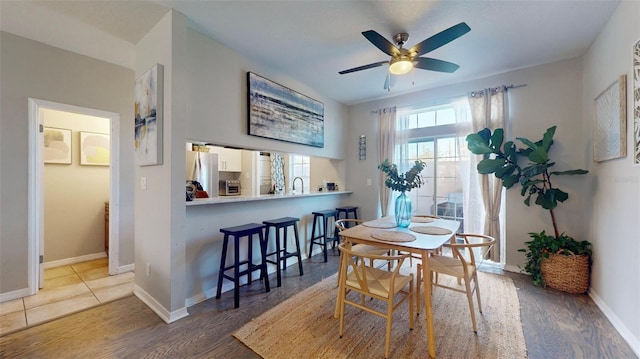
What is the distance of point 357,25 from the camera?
240 centimetres

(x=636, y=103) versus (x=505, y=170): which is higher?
(x=636, y=103)

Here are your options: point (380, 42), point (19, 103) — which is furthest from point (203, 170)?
point (380, 42)

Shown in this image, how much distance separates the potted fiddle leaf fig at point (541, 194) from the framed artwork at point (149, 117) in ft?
11.6

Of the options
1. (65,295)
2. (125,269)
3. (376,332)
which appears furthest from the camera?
(125,269)

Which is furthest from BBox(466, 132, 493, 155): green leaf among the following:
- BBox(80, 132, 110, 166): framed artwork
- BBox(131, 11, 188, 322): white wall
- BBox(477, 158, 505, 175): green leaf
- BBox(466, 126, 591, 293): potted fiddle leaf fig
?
BBox(80, 132, 110, 166): framed artwork

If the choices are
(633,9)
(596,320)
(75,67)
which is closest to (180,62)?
(75,67)

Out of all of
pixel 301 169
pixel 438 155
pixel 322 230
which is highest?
pixel 438 155

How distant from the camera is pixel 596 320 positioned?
2211 millimetres

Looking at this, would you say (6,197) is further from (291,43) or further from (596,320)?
(596,320)

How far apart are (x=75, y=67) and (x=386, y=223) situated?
4029mm

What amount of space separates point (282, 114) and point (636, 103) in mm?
3277

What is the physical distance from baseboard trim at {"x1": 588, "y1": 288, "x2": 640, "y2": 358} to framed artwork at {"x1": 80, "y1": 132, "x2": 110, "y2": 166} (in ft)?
20.6

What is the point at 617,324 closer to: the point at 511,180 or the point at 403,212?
the point at 511,180

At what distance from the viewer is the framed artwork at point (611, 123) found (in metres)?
2.04
